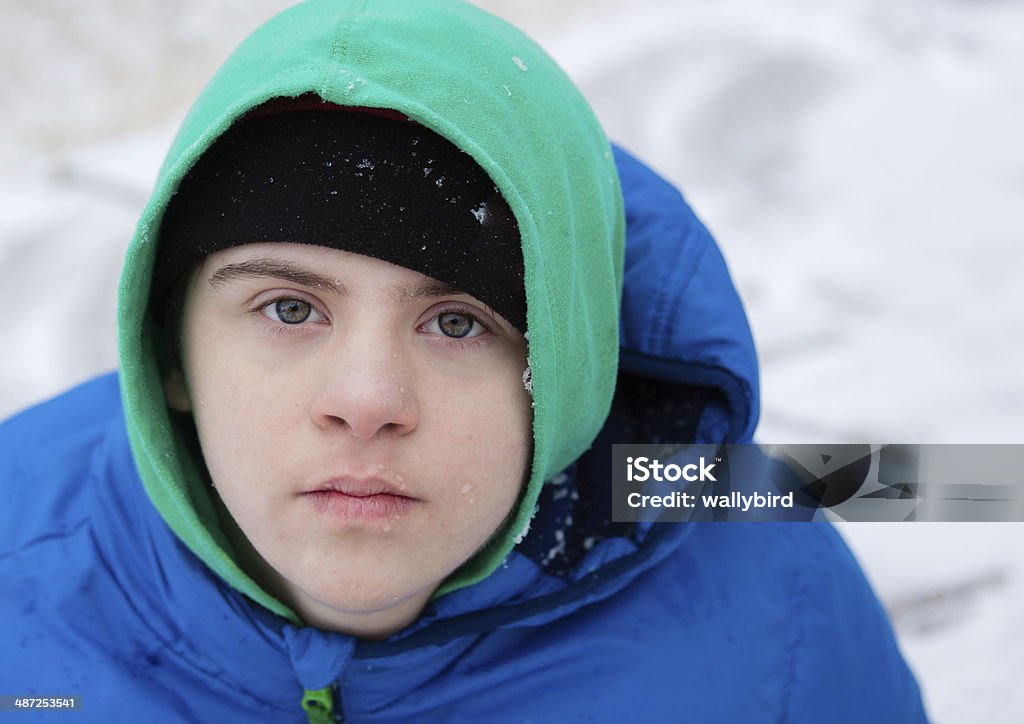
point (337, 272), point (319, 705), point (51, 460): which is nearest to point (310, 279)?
point (337, 272)

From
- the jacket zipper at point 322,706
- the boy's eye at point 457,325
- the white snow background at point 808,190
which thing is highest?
the white snow background at point 808,190

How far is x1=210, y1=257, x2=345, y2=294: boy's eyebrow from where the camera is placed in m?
1.00

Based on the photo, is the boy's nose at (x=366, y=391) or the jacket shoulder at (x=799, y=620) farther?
the jacket shoulder at (x=799, y=620)

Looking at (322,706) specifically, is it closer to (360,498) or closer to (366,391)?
(360,498)

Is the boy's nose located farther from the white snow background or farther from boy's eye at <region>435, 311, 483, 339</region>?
the white snow background

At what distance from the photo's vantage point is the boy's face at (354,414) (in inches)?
39.2

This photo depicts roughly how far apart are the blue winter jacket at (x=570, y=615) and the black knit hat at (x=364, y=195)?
0.34 meters

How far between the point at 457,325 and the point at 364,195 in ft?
0.51

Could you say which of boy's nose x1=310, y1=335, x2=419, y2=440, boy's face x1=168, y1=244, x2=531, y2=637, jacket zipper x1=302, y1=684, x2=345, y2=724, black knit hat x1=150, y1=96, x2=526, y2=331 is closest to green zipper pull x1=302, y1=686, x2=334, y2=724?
jacket zipper x1=302, y1=684, x2=345, y2=724

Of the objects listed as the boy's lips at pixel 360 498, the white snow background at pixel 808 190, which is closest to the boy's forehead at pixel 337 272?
the boy's lips at pixel 360 498

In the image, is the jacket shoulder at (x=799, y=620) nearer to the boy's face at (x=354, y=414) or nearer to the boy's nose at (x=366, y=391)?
the boy's face at (x=354, y=414)

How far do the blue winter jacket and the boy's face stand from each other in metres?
0.18

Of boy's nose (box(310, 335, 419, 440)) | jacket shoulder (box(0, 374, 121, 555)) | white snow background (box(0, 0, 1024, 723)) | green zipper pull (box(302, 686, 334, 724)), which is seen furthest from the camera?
white snow background (box(0, 0, 1024, 723))

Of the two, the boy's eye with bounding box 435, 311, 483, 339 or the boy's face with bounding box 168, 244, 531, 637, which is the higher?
the boy's eye with bounding box 435, 311, 483, 339
